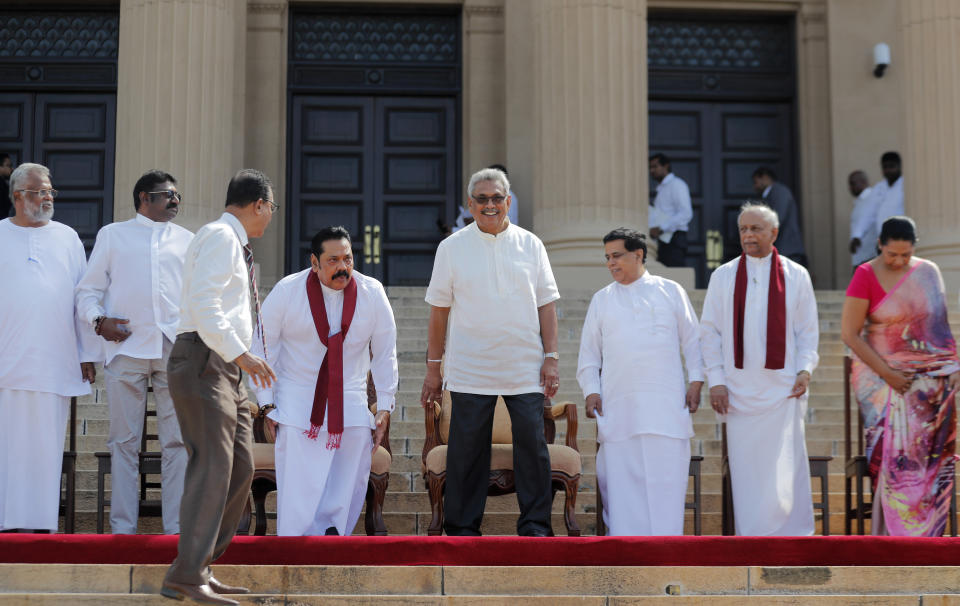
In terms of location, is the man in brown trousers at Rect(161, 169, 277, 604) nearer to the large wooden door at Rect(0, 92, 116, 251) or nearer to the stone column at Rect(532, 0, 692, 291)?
the stone column at Rect(532, 0, 692, 291)

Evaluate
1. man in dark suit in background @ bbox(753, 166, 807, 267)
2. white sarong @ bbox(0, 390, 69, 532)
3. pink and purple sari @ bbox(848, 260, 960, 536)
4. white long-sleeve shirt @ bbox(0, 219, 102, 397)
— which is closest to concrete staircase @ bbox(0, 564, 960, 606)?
white sarong @ bbox(0, 390, 69, 532)

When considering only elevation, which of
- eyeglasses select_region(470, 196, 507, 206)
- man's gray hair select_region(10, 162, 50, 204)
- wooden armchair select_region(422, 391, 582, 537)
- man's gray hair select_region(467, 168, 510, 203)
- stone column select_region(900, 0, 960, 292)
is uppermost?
stone column select_region(900, 0, 960, 292)

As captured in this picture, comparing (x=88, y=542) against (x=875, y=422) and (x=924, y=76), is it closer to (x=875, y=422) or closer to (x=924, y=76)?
(x=875, y=422)

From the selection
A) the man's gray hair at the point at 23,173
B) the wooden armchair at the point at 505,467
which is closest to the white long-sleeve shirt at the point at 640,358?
the wooden armchair at the point at 505,467

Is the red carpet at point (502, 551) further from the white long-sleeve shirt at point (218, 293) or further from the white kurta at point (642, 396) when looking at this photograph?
the white kurta at point (642, 396)

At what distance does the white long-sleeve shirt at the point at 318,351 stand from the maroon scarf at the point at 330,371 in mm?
46

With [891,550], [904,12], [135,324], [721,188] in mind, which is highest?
[904,12]

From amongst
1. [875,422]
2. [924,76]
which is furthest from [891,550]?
[924,76]

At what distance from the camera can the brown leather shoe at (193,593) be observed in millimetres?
5375

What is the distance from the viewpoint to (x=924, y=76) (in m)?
14.6

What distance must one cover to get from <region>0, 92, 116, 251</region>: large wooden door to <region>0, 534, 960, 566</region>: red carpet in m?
11.1

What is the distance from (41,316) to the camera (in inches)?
303

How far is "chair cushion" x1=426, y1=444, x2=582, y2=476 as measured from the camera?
7922mm

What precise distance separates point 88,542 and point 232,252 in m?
1.54
